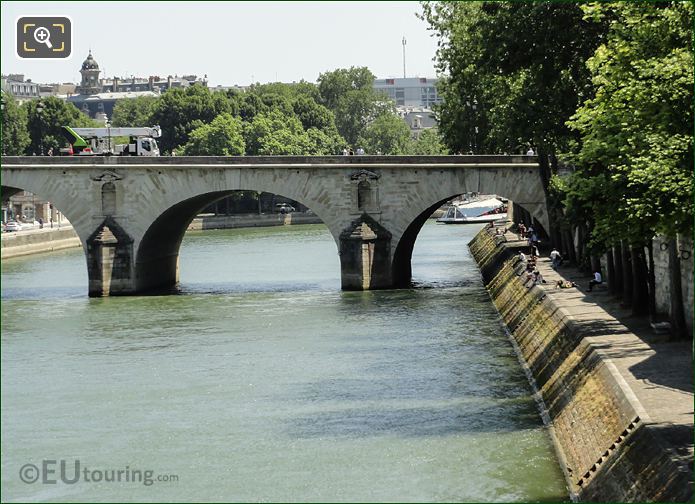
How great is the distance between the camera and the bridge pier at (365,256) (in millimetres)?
58625

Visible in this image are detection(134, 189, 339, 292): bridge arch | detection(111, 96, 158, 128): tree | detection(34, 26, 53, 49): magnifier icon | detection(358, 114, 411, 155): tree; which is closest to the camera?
detection(34, 26, 53, 49): magnifier icon

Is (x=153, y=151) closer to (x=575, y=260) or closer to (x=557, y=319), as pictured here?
(x=575, y=260)

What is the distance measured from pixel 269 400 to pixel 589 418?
10000 mm

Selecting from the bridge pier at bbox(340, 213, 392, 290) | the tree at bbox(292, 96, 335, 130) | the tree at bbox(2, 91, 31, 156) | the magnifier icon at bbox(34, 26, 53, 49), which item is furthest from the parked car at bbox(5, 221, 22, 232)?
the magnifier icon at bbox(34, 26, 53, 49)

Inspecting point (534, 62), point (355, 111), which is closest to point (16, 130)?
point (355, 111)

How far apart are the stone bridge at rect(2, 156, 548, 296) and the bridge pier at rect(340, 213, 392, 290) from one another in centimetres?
4

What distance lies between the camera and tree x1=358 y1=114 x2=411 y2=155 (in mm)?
147875

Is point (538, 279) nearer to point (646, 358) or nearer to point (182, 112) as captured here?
point (646, 358)

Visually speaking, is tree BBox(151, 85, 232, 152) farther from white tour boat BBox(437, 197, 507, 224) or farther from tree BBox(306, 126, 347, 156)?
white tour boat BBox(437, 197, 507, 224)

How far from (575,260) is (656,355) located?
72.9 ft

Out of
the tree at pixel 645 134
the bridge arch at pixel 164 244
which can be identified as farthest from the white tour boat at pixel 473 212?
the tree at pixel 645 134

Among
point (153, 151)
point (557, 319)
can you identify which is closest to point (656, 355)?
point (557, 319)

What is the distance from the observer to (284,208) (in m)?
122

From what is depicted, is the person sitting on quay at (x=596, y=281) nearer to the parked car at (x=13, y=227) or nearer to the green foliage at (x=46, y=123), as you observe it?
the parked car at (x=13, y=227)
